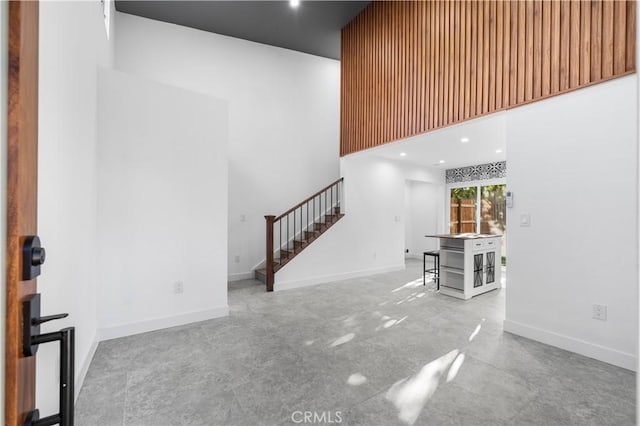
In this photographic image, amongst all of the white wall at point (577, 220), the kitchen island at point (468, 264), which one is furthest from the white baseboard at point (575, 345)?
the kitchen island at point (468, 264)

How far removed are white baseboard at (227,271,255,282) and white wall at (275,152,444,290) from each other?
1.02 meters

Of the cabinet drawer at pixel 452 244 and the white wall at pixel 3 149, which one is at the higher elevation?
the white wall at pixel 3 149

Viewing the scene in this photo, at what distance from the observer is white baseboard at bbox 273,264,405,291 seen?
17.2ft

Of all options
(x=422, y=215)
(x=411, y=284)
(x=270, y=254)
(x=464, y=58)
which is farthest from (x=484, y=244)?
(x=422, y=215)

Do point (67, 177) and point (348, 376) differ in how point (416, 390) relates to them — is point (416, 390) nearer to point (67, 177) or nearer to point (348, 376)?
point (348, 376)

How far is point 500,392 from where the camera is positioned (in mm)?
2232

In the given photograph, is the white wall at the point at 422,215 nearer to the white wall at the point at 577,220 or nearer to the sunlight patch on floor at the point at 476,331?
the sunlight patch on floor at the point at 476,331

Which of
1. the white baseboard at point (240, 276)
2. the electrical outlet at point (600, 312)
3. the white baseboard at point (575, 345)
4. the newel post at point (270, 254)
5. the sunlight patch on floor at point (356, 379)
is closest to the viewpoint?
the sunlight patch on floor at point (356, 379)

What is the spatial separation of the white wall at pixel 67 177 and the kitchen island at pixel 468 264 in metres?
4.65

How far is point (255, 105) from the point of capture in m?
6.18

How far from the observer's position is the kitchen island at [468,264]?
467cm

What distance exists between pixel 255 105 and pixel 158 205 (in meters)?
3.59

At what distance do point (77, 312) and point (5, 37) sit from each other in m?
2.38

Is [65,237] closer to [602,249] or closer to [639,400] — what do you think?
[639,400]
